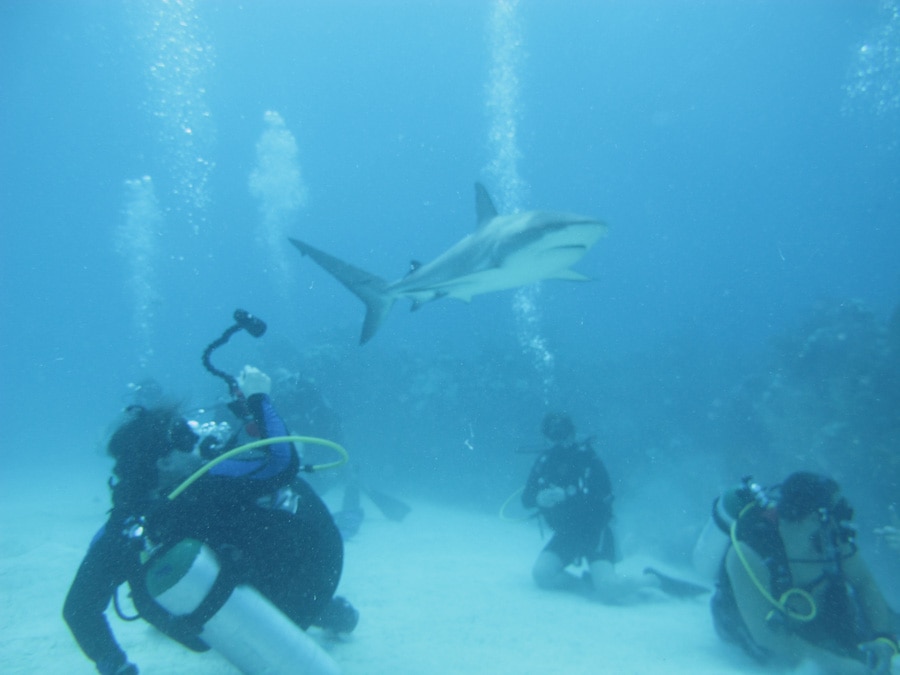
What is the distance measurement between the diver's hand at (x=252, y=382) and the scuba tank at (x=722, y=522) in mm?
3624

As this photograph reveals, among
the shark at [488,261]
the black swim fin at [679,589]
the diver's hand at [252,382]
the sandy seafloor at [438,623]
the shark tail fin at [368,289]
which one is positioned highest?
the shark at [488,261]

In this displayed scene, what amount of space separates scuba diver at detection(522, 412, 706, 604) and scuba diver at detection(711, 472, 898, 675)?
2.81 m

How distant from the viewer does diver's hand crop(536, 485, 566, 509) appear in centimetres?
621

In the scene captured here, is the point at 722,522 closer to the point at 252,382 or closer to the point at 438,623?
the point at 438,623

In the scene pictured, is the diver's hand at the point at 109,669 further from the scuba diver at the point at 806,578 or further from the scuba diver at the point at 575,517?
the scuba diver at the point at 575,517

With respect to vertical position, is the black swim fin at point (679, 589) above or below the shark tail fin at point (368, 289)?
below

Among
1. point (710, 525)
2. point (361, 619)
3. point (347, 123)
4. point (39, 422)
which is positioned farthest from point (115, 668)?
point (347, 123)

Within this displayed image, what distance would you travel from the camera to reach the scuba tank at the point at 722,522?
11.7 ft

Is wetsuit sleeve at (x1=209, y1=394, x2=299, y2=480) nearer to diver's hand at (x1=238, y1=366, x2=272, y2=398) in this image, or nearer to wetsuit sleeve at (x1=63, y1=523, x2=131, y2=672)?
diver's hand at (x1=238, y1=366, x2=272, y2=398)

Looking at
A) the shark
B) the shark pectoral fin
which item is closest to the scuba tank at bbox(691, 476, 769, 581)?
the shark

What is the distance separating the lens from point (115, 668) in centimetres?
239

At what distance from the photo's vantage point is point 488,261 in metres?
5.71

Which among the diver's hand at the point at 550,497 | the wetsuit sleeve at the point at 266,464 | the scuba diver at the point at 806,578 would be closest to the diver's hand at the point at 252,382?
the wetsuit sleeve at the point at 266,464

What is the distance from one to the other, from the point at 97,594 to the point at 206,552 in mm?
644
